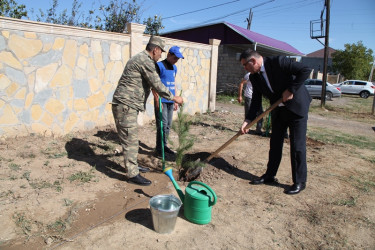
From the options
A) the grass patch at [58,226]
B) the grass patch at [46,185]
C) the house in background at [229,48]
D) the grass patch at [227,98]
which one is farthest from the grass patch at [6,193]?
the house in background at [229,48]

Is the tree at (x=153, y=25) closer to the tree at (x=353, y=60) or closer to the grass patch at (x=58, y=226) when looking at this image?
the grass patch at (x=58, y=226)

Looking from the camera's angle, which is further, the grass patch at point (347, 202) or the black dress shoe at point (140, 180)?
the black dress shoe at point (140, 180)

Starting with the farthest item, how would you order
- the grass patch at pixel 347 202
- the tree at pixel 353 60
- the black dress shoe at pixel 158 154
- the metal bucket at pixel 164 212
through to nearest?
the tree at pixel 353 60 → the black dress shoe at pixel 158 154 → the grass patch at pixel 347 202 → the metal bucket at pixel 164 212

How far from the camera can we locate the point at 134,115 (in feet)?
11.8

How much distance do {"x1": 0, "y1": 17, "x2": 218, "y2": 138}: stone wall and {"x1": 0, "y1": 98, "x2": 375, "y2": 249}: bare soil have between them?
41cm

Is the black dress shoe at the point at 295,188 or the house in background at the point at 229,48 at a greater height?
the house in background at the point at 229,48

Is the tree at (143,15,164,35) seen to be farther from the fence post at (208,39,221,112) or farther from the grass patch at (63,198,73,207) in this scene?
the grass patch at (63,198,73,207)

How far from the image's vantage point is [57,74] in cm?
510

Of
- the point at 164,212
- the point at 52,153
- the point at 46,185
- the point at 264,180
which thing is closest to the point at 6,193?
the point at 46,185

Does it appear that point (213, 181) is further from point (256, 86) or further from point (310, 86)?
point (310, 86)

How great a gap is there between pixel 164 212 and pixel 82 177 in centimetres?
179

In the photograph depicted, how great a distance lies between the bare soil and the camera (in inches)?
105

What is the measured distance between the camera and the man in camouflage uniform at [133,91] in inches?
137

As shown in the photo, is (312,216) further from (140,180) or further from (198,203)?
(140,180)
